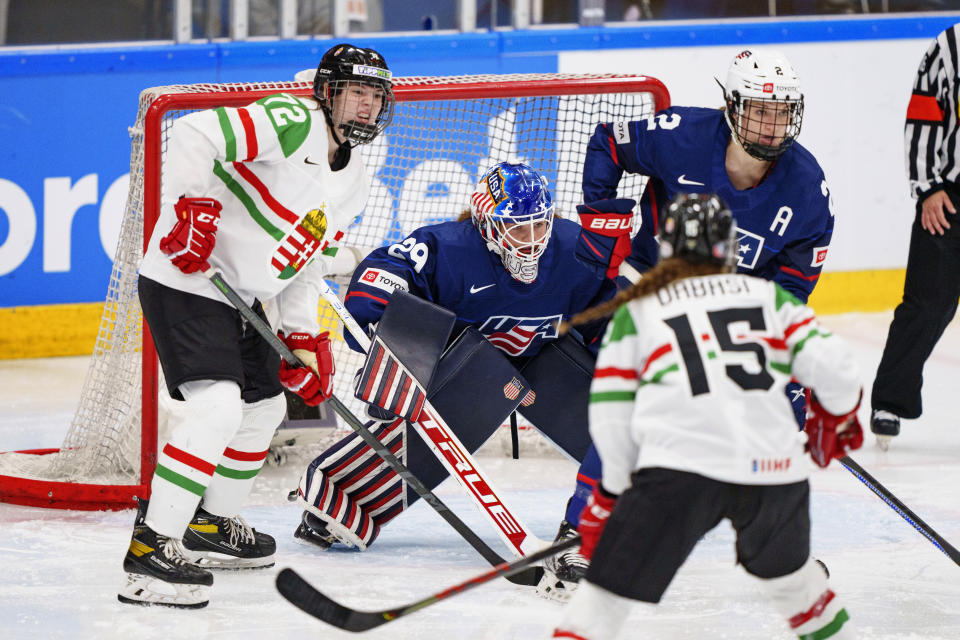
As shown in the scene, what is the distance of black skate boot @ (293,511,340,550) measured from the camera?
328cm

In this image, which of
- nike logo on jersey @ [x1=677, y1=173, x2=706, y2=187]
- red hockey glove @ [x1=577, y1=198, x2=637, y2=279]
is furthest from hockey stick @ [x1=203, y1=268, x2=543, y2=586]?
nike logo on jersey @ [x1=677, y1=173, x2=706, y2=187]

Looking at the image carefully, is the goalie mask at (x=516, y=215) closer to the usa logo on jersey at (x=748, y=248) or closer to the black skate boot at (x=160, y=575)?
the usa logo on jersey at (x=748, y=248)

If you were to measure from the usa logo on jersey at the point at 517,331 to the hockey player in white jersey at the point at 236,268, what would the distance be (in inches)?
18.3

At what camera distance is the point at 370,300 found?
3197 millimetres

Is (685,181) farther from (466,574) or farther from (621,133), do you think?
(466,574)

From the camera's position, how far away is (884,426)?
13.9 feet

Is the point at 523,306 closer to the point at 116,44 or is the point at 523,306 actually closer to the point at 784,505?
the point at 784,505

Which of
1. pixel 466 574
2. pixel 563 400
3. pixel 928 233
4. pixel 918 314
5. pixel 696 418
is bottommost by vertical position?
pixel 466 574

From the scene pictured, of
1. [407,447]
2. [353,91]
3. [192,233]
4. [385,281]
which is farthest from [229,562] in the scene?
[353,91]

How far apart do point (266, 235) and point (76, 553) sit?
2.98 ft

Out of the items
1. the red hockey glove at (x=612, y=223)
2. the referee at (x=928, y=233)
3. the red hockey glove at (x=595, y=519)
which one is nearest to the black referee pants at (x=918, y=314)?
the referee at (x=928, y=233)

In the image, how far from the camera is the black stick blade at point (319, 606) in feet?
8.05

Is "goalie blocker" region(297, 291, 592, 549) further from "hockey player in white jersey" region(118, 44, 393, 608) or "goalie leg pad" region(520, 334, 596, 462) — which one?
"hockey player in white jersey" region(118, 44, 393, 608)

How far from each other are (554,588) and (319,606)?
0.66m
